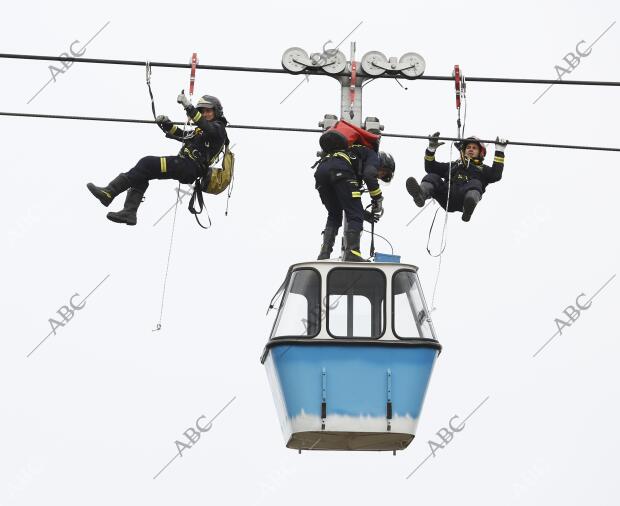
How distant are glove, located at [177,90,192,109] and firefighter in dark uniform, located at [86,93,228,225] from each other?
632 millimetres

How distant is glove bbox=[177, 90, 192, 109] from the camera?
3312 centimetres

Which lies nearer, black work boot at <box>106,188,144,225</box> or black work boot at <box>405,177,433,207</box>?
black work boot at <box>106,188,144,225</box>

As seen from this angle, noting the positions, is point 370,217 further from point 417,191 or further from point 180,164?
point 180,164

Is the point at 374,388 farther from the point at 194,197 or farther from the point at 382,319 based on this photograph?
the point at 194,197

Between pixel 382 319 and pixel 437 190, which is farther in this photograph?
pixel 437 190

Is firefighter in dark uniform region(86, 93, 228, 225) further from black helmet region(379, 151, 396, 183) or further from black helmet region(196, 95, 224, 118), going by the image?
black helmet region(379, 151, 396, 183)

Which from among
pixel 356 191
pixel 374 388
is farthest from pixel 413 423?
pixel 356 191

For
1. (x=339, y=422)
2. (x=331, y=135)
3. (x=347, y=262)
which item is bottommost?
(x=339, y=422)

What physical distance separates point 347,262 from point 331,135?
212cm

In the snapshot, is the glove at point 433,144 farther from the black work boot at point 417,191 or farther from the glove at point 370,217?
the glove at point 370,217

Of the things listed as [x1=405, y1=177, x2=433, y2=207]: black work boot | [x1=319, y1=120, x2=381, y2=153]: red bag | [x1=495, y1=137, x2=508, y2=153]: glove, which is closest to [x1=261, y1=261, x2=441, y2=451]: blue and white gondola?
[x1=319, y1=120, x2=381, y2=153]: red bag

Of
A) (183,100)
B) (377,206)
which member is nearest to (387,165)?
(377,206)

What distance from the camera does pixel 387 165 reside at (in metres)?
34.2

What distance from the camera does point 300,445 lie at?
3291 centimetres
